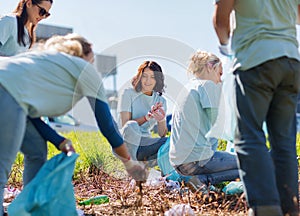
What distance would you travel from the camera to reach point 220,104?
11.5 ft

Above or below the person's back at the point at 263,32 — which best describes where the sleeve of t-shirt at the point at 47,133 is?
below

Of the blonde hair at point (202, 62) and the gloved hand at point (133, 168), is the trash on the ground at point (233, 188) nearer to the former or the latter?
the blonde hair at point (202, 62)

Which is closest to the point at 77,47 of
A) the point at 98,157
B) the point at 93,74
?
the point at 93,74

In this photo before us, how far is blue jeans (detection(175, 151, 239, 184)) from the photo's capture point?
358 cm

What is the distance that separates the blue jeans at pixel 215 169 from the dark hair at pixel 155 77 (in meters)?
0.88

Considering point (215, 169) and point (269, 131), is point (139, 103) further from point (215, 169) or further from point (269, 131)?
point (269, 131)

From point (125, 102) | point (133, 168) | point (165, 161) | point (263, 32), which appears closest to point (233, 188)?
Result: point (165, 161)

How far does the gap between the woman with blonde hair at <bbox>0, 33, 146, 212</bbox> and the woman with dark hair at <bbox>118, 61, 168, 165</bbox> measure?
1.89 m

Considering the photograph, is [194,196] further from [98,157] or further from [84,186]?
[98,157]

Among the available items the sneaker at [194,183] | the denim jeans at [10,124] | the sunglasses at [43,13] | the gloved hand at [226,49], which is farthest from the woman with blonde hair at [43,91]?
the sneaker at [194,183]

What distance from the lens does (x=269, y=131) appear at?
93.2 inches

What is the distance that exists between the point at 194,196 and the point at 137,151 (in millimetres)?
1275

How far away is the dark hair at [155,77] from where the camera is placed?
4.23 metres

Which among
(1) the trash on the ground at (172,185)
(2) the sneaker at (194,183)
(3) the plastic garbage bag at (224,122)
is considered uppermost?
(3) the plastic garbage bag at (224,122)
